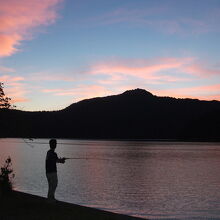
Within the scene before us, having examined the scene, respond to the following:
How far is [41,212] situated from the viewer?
39.6 feet

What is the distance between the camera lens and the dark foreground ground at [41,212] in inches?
448

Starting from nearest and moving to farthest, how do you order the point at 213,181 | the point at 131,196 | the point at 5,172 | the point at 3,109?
1. the point at 3,109
2. the point at 5,172
3. the point at 131,196
4. the point at 213,181

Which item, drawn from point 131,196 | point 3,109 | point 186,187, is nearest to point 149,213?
point 131,196

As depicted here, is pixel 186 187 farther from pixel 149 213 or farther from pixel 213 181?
pixel 149 213

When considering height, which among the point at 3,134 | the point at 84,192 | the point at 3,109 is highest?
the point at 3,109

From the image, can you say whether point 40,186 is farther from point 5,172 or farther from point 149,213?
point 5,172

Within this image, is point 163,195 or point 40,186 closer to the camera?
point 163,195

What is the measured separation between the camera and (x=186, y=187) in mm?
32719

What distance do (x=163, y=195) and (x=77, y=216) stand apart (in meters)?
17.4

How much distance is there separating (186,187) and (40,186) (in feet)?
41.1

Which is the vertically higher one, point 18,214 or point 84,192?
point 18,214

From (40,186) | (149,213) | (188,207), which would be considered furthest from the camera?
Answer: (40,186)

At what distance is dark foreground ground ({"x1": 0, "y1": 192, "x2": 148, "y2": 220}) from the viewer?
37.3ft

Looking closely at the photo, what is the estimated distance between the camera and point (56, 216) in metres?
11.4
